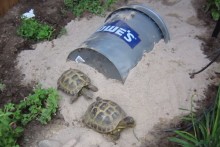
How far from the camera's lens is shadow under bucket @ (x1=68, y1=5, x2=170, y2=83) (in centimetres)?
378

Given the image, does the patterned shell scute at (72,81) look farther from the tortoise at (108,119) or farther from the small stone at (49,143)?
the small stone at (49,143)

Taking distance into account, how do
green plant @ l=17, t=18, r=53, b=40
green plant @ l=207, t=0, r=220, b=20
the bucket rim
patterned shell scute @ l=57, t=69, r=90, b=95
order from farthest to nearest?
green plant @ l=207, t=0, r=220, b=20
green plant @ l=17, t=18, r=53, b=40
the bucket rim
patterned shell scute @ l=57, t=69, r=90, b=95

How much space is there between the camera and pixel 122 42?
3.87 meters

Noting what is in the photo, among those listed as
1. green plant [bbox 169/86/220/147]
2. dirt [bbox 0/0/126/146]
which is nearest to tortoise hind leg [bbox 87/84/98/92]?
dirt [bbox 0/0/126/146]

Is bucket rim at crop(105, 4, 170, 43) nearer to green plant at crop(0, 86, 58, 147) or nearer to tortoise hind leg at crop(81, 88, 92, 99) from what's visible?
tortoise hind leg at crop(81, 88, 92, 99)

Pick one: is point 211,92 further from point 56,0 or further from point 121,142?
point 56,0

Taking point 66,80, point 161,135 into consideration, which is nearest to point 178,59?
point 161,135

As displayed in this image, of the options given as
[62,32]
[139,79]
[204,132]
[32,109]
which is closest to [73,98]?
[32,109]

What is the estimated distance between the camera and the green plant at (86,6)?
501 centimetres

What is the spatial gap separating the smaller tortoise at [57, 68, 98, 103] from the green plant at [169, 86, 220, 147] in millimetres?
1094

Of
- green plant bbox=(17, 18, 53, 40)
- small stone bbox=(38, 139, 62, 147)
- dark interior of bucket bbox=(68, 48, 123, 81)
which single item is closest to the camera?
small stone bbox=(38, 139, 62, 147)

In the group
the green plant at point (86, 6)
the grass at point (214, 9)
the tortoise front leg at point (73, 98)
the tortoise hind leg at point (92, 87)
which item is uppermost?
the grass at point (214, 9)

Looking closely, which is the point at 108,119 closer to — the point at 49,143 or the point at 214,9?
the point at 49,143

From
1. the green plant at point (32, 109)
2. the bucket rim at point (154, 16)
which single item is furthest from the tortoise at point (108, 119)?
the bucket rim at point (154, 16)
